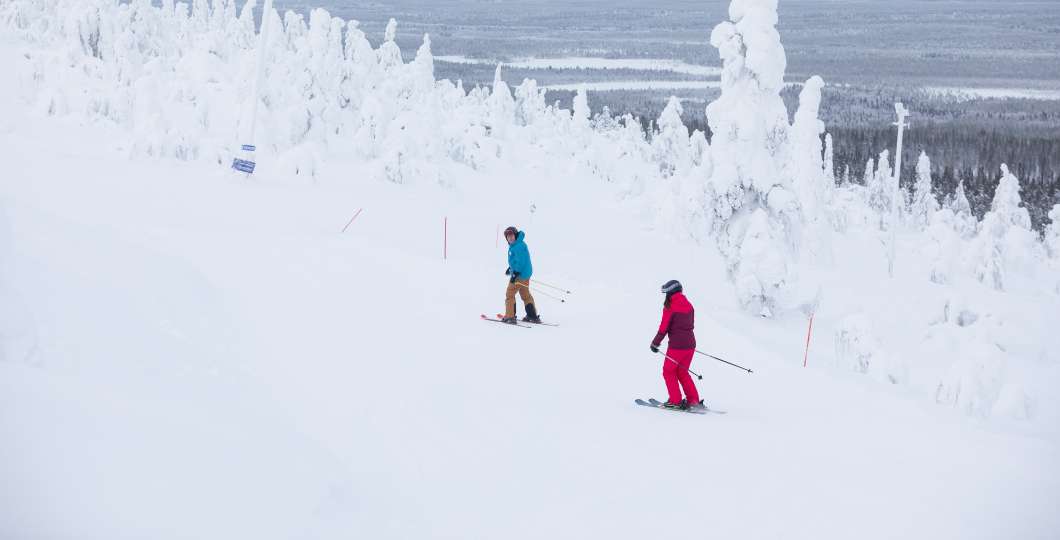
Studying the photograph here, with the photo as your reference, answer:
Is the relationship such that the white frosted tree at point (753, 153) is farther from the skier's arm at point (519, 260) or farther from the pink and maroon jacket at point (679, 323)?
the pink and maroon jacket at point (679, 323)

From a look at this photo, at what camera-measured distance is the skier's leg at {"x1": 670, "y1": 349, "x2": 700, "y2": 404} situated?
8.82m

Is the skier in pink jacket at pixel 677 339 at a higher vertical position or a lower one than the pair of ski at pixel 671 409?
higher

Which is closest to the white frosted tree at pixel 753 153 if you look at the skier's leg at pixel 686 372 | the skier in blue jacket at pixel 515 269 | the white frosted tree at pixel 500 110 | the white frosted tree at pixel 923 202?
the skier in blue jacket at pixel 515 269

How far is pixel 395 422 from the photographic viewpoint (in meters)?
7.32

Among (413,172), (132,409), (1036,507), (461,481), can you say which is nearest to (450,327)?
(461,481)

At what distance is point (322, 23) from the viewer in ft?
115

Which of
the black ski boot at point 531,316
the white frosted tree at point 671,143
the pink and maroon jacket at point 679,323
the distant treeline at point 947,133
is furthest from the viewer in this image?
the distant treeline at point 947,133

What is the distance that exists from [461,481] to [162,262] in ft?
19.7

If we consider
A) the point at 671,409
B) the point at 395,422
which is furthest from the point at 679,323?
the point at 395,422

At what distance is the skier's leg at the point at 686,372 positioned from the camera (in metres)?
8.82

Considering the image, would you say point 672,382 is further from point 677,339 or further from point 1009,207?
point 1009,207

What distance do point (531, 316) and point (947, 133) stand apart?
9859 cm

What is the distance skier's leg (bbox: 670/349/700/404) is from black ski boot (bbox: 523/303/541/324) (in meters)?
3.42

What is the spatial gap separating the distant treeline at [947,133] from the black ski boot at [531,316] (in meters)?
59.8
